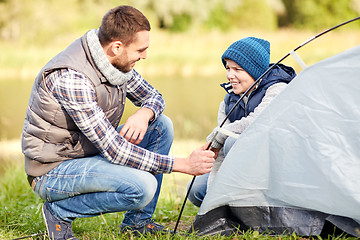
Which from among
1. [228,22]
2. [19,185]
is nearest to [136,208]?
[19,185]

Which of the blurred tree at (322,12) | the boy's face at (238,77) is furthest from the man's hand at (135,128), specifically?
the blurred tree at (322,12)

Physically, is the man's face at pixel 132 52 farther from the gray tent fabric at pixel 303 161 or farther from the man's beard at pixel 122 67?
the gray tent fabric at pixel 303 161

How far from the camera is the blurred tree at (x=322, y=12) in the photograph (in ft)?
70.7

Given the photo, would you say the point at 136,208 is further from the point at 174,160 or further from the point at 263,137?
the point at 263,137

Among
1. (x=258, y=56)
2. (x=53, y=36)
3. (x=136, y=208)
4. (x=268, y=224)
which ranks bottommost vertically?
(x=268, y=224)

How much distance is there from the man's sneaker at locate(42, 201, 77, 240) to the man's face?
78 centimetres

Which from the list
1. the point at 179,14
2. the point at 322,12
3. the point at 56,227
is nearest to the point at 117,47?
the point at 56,227

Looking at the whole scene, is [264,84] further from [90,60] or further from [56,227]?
[56,227]

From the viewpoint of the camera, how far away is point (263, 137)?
2.17 m

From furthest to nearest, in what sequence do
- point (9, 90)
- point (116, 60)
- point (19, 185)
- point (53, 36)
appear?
point (53, 36) → point (9, 90) → point (19, 185) → point (116, 60)

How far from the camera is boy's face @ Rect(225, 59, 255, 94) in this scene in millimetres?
2492

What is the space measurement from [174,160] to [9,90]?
31.2ft

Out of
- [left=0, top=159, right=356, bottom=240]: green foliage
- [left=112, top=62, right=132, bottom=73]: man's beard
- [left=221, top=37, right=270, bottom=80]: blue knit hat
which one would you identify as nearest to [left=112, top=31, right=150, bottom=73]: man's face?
[left=112, top=62, right=132, bottom=73]: man's beard

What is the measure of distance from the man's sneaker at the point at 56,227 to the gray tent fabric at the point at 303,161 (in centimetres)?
66
